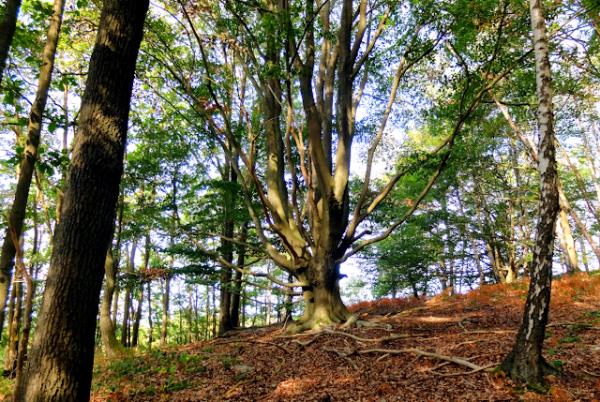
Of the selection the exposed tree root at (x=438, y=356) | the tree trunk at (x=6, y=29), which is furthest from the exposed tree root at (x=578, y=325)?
the tree trunk at (x=6, y=29)

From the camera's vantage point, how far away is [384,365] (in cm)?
620

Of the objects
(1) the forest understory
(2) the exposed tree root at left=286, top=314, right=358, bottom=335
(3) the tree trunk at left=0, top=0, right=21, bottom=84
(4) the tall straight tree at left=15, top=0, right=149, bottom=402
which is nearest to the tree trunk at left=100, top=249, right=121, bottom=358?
(1) the forest understory

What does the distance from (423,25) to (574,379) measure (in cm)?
815

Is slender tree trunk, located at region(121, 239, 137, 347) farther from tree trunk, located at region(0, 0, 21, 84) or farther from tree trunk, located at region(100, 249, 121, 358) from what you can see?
tree trunk, located at region(0, 0, 21, 84)

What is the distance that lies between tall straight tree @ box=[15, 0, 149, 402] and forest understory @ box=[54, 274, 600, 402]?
3.12 metres

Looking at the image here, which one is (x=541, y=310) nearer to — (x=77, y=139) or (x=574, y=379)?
(x=574, y=379)

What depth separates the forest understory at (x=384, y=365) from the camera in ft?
15.6

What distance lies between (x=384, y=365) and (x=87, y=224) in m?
5.09

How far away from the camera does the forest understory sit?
475cm

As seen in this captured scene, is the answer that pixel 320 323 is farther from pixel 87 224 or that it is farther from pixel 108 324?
pixel 108 324

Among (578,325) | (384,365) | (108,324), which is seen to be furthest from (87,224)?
(108,324)

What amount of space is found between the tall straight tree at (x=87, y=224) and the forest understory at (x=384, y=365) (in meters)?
3.12

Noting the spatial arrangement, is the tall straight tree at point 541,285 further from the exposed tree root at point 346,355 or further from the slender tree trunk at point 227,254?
the slender tree trunk at point 227,254

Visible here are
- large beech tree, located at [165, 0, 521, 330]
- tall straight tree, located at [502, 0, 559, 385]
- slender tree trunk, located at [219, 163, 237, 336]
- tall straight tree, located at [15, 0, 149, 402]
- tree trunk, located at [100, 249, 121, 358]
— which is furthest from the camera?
slender tree trunk, located at [219, 163, 237, 336]
